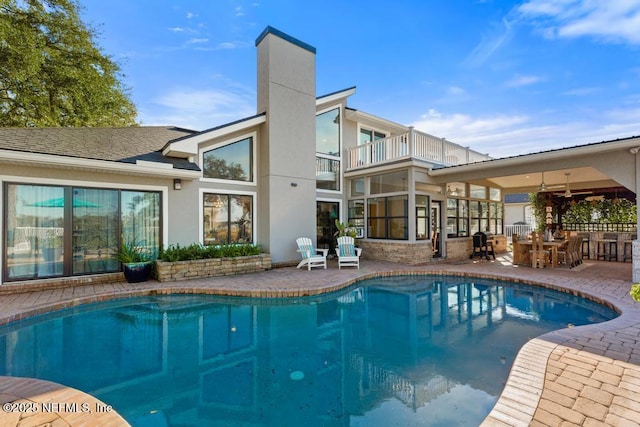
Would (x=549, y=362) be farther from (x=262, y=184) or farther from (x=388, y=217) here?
(x=262, y=184)

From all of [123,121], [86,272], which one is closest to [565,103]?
[86,272]

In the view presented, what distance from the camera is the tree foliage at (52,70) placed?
12.4 meters

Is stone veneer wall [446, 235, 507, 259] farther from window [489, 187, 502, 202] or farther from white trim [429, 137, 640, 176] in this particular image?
white trim [429, 137, 640, 176]

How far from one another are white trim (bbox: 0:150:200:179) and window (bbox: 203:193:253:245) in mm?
1214

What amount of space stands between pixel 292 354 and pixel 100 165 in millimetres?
6604

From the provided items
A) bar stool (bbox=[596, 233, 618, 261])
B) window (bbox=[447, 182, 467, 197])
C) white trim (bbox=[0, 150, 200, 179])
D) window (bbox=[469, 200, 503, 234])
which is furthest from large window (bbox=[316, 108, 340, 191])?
bar stool (bbox=[596, 233, 618, 261])

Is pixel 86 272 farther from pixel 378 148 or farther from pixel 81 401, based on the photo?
pixel 378 148

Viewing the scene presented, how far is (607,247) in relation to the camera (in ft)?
38.9

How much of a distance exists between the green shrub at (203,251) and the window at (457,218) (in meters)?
7.84

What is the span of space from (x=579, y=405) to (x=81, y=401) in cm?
448

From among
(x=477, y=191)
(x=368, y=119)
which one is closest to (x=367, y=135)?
(x=368, y=119)

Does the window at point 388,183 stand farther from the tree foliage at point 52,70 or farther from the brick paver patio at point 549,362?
the tree foliage at point 52,70

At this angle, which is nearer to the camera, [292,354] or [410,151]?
[292,354]

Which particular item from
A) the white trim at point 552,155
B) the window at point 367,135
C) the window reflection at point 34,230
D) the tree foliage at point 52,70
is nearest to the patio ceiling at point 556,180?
the white trim at point 552,155
